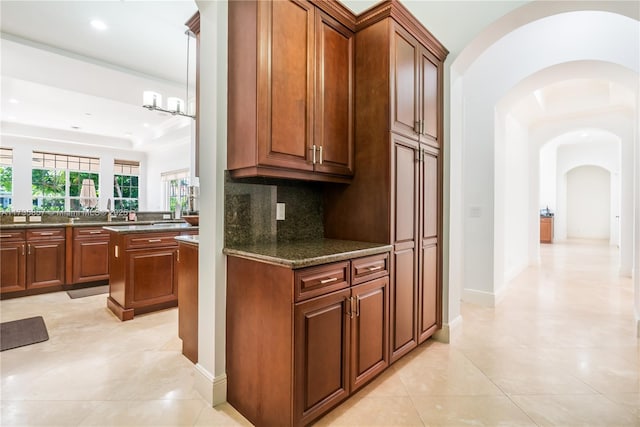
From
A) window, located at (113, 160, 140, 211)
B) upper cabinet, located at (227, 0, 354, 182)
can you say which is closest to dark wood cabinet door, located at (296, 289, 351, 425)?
upper cabinet, located at (227, 0, 354, 182)

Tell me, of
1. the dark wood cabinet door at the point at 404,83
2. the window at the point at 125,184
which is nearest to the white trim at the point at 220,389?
the dark wood cabinet door at the point at 404,83

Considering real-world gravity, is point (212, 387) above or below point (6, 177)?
below

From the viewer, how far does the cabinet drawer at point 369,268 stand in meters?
1.85

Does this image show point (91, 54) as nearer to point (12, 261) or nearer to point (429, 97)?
point (12, 261)

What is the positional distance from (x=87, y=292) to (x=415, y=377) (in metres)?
4.41

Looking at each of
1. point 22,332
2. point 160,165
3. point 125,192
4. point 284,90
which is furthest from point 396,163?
point 125,192

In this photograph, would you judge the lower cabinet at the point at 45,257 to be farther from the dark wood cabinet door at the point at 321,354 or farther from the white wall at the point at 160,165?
the white wall at the point at 160,165

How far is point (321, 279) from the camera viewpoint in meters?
1.64

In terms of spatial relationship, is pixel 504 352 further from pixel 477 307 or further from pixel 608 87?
pixel 608 87

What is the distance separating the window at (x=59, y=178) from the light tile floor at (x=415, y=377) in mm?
6636

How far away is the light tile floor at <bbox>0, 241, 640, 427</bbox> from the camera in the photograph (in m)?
1.78

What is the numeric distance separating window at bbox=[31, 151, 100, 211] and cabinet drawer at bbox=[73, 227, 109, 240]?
180 inches

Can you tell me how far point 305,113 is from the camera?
1942 mm

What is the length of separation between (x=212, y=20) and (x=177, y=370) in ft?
7.87
